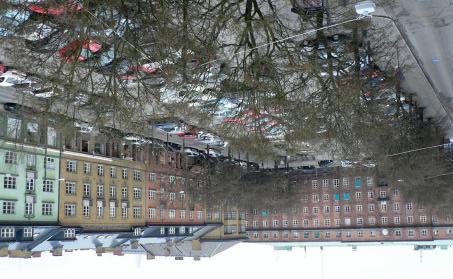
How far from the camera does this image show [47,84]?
2173 centimetres

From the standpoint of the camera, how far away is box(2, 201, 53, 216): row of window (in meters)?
37.9

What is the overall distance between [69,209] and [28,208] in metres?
4.00

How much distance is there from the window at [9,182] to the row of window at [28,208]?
1198 millimetres

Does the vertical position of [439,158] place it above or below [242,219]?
above

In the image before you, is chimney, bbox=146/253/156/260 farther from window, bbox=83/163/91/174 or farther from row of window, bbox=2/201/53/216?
row of window, bbox=2/201/53/216

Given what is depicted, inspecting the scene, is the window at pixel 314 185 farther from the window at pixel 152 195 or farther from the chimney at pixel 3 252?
the chimney at pixel 3 252

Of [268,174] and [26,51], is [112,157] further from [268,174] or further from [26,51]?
[26,51]

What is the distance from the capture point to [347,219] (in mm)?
67875

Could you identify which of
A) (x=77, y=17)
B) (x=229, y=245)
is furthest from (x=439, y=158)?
(x=229, y=245)

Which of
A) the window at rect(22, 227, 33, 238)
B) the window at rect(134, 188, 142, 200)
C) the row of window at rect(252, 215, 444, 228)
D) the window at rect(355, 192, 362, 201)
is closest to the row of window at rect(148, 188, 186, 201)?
the window at rect(134, 188, 142, 200)

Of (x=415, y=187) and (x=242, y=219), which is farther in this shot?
(x=242, y=219)

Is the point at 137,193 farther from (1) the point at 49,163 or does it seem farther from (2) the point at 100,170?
(1) the point at 49,163

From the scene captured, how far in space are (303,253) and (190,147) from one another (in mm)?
33202

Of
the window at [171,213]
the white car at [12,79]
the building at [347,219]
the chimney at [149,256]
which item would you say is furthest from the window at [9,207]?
the building at [347,219]
